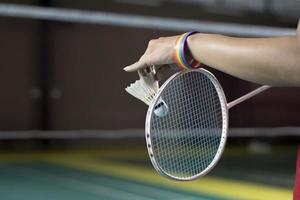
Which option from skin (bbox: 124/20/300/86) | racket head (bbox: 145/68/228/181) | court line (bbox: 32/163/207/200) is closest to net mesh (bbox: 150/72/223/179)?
racket head (bbox: 145/68/228/181)

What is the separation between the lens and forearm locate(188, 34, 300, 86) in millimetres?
773

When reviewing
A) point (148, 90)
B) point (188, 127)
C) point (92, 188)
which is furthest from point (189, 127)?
point (92, 188)

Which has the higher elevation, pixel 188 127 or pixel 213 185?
pixel 213 185

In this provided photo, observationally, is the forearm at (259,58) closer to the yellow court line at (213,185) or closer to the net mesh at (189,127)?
the net mesh at (189,127)

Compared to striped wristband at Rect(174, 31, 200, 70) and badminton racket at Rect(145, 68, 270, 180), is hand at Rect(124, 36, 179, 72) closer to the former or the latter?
striped wristband at Rect(174, 31, 200, 70)

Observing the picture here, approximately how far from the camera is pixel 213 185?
17.2 ft

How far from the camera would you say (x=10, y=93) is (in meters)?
9.86

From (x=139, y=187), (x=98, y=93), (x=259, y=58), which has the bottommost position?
(x=259, y=58)

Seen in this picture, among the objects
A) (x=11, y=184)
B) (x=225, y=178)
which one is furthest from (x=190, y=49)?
(x=225, y=178)

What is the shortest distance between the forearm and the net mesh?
0.51 meters

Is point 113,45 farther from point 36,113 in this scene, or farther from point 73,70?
point 36,113

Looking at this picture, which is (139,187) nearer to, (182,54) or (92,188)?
(92,188)

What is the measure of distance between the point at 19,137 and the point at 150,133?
29.2 feet

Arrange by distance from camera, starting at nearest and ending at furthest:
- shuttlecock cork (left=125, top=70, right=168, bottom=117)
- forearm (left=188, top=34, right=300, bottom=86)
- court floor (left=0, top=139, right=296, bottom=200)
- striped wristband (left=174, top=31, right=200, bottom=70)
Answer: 1. forearm (left=188, top=34, right=300, bottom=86)
2. striped wristband (left=174, top=31, right=200, bottom=70)
3. shuttlecock cork (left=125, top=70, right=168, bottom=117)
4. court floor (left=0, top=139, right=296, bottom=200)
